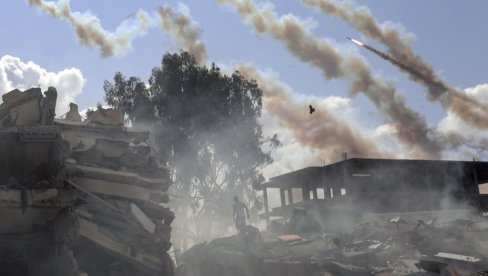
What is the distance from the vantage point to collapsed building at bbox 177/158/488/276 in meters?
13.2

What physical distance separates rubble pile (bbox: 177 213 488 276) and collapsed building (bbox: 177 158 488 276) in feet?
0.09

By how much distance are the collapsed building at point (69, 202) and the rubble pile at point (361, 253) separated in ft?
12.5

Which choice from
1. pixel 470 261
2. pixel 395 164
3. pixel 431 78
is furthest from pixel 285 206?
pixel 470 261

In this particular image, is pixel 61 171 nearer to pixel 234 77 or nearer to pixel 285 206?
pixel 285 206

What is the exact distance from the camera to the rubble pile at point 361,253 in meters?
12.4

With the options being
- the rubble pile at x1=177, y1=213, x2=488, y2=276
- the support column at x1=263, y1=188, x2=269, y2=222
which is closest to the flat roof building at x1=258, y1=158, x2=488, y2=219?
the support column at x1=263, y1=188, x2=269, y2=222

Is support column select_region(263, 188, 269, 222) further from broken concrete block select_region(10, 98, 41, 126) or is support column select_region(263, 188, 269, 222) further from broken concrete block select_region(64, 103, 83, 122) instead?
broken concrete block select_region(10, 98, 41, 126)

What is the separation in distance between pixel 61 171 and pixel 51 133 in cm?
85

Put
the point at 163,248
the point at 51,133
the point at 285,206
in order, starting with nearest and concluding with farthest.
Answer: the point at 51,133 < the point at 163,248 < the point at 285,206

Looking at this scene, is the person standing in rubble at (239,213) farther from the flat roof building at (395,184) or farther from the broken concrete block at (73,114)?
the flat roof building at (395,184)

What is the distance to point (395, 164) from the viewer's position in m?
25.0

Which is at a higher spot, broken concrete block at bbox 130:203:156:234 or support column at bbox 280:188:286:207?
support column at bbox 280:188:286:207

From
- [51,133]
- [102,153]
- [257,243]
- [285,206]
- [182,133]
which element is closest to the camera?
[51,133]

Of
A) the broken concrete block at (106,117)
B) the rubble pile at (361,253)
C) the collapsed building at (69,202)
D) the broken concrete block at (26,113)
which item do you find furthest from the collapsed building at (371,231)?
the broken concrete block at (26,113)
